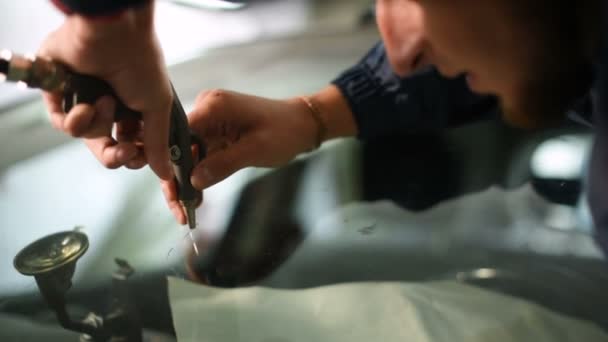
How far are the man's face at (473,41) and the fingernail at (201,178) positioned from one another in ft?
0.55

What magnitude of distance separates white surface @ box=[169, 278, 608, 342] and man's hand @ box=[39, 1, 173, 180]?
13 cm

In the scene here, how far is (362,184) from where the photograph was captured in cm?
59

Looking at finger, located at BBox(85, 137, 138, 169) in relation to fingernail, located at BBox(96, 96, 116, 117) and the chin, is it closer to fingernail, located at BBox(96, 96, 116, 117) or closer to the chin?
fingernail, located at BBox(96, 96, 116, 117)

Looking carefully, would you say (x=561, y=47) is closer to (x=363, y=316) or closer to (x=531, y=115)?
(x=531, y=115)

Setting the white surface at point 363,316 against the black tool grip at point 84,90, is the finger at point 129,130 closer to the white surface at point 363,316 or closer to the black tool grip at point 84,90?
the black tool grip at point 84,90

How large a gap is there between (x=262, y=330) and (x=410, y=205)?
0.70 feet

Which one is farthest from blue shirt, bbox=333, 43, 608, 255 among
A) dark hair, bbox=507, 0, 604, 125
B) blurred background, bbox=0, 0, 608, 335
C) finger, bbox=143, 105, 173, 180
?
finger, bbox=143, 105, 173, 180

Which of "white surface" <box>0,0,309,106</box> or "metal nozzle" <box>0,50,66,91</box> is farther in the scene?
"white surface" <box>0,0,309,106</box>

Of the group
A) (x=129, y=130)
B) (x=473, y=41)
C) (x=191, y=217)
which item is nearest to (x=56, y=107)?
(x=129, y=130)

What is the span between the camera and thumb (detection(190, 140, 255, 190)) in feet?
1.37

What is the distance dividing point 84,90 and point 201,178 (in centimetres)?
14

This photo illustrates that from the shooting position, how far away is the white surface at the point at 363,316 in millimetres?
429

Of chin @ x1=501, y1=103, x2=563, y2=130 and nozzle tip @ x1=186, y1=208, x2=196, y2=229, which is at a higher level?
chin @ x1=501, y1=103, x2=563, y2=130

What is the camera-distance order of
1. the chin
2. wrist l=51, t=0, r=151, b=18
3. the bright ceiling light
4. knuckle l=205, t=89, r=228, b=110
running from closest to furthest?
wrist l=51, t=0, r=151, b=18
the chin
knuckle l=205, t=89, r=228, b=110
the bright ceiling light
